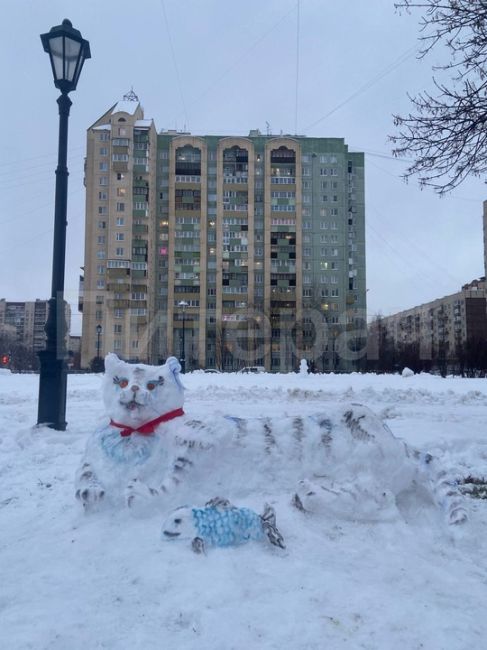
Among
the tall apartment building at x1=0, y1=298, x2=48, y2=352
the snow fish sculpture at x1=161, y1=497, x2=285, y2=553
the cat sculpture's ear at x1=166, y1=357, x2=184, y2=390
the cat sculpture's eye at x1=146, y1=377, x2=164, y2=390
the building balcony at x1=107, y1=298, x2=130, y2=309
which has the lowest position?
the snow fish sculpture at x1=161, y1=497, x2=285, y2=553

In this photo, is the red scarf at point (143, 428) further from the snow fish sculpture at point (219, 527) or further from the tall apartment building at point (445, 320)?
the tall apartment building at point (445, 320)

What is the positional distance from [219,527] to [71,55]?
23.1 ft

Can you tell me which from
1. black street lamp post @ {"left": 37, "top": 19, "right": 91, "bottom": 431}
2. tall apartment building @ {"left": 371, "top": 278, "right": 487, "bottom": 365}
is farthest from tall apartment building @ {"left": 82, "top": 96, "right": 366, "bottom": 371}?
black street lamp post @ {"left": 37, "top": 19, "right": 91, "bottom": 431}

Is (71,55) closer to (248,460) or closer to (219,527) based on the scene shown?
(248,460)

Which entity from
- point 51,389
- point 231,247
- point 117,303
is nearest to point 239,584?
point 51,389

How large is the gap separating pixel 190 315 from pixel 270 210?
48.3 ft

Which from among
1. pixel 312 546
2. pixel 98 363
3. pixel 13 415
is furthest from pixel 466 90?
pixel 98 363

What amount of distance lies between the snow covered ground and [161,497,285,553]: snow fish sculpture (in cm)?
6

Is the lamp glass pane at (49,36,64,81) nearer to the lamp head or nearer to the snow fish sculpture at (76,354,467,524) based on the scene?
the lamp head

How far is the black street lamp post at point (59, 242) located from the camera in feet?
22.3

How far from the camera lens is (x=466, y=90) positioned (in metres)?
Result: 6.71

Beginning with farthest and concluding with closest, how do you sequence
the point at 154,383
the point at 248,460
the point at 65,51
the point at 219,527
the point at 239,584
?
the point at 65,51
the point at 154,383
the point at 248,460
the point at 219,527
the point at 239,584

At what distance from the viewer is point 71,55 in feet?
23.6

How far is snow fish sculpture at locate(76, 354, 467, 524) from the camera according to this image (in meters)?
3.41
